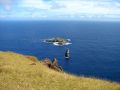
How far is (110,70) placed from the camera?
484 feet

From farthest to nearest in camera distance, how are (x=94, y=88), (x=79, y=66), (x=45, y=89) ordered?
1. (x=79, y=66)
2. (x=94, y=88)
3. (x=45, y=89)

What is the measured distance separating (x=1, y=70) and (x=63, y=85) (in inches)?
255

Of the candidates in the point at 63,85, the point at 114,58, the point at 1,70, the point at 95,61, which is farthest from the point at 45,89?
the point at 114,58

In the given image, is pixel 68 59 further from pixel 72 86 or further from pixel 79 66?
pixel 72 86

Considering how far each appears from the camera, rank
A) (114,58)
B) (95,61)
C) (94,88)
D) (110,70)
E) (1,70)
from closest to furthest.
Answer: (94,88), (1,70), (110,70), (95,61), (114,58)

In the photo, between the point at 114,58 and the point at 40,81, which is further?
the point at 114,58

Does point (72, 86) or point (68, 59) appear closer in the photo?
point (72, 86)

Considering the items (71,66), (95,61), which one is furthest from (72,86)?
(95,61)

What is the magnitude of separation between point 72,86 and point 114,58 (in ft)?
550

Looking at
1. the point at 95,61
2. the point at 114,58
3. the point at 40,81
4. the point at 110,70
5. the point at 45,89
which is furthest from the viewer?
the point at 114,58

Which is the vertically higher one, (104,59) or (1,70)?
(1,70)

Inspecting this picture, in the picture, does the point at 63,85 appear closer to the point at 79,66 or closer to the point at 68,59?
the point at 79,66

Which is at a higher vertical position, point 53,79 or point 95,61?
point 53,79

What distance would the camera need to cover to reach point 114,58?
181m
